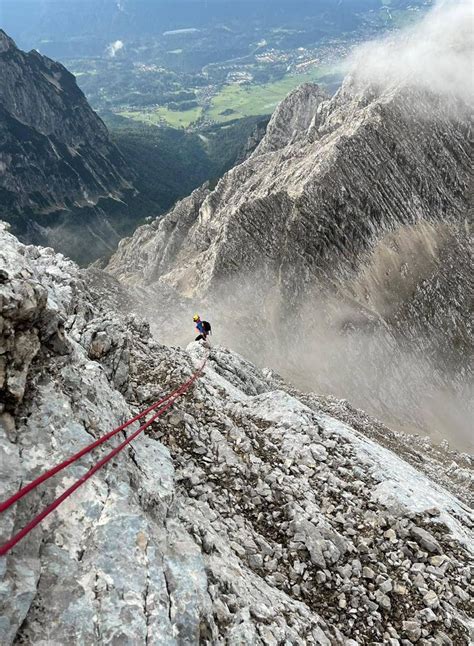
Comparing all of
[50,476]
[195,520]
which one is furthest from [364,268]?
[50,476]

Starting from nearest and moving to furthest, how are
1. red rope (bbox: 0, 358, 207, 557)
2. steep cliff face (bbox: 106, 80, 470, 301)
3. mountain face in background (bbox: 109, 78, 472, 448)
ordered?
red rope (bbox: 0, 358, 207, 557) → mountain face in background (bbox: 109, 78, 472, 448) → steep cliff face (bbox: 106, 80, 470, 301)

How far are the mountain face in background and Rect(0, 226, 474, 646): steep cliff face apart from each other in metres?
47.1

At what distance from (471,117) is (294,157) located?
38.7m

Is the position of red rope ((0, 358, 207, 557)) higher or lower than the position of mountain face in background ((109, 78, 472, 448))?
lower

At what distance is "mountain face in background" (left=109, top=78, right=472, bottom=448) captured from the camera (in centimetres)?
7238

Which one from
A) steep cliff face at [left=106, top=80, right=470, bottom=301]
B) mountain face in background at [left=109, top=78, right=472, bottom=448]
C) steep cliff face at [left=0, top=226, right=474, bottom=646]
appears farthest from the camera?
steep cliff face at [left=106, top=80, right=470, bottom=301]

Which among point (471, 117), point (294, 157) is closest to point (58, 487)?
point (294, 157)

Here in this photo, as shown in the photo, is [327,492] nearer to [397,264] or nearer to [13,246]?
[13,246]

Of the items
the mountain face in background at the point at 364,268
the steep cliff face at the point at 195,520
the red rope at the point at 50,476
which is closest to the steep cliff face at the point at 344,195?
the mountain face in background at the point at 364,268

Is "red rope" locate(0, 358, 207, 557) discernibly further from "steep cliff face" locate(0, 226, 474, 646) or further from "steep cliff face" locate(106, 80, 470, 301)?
"steep cliff face" locate(106, 80, 470, 301)

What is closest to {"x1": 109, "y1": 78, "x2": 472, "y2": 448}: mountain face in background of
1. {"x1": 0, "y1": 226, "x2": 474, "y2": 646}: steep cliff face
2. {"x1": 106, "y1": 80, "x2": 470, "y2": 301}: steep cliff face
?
{"x1": 106, "y1": 80, "x2": 470, "y2": 301}: steep cliff face

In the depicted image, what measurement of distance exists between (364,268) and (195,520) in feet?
238

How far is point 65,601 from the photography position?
866 centimetres

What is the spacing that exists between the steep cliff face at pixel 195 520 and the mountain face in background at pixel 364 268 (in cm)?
4714
